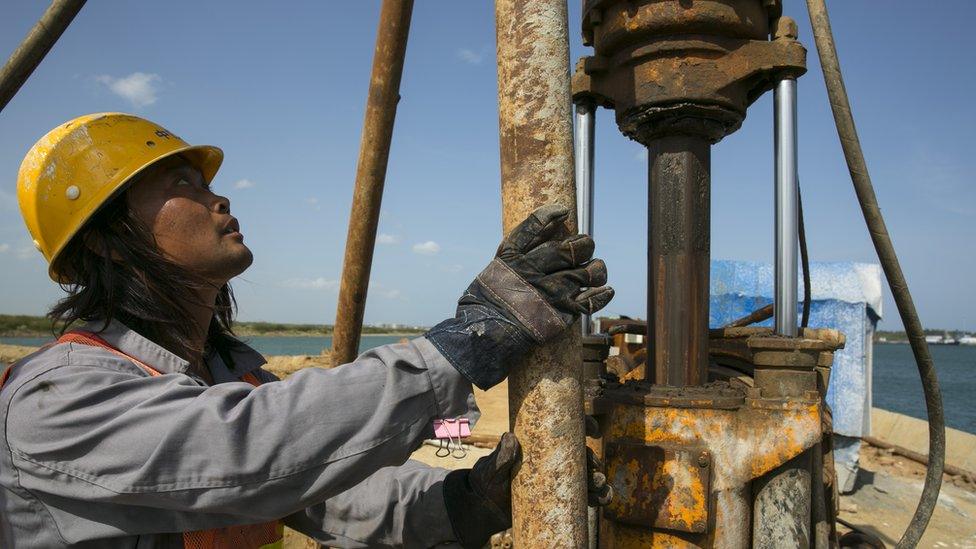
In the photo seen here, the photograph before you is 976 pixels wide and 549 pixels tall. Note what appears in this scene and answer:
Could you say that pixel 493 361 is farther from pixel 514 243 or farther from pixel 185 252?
pixel 185 252

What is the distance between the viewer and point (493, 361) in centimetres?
139

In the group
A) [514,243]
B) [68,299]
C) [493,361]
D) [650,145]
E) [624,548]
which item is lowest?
[624,548]

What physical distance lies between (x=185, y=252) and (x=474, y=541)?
1.14 m

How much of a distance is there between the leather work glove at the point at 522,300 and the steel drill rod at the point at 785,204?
879 mm

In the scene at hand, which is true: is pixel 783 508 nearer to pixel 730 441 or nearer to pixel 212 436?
pixel 730 441

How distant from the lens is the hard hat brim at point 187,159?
1.78 metres

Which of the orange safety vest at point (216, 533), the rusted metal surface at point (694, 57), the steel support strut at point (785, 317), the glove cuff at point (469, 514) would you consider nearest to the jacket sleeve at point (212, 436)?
the orange safety vest at point (216, 533)

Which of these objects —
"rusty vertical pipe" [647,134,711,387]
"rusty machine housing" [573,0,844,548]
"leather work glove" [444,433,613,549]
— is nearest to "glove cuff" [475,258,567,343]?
"leather work glove" [444,433,613,549]

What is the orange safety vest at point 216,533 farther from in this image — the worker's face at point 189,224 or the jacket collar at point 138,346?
the worker's face at point 189,224

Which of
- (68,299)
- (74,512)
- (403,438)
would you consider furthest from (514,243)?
(68,299)

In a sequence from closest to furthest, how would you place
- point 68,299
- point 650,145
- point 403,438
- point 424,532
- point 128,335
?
1. point 403,438
2. point 128,335
3. point 68,299
4. point 424,532
5. point 650,145

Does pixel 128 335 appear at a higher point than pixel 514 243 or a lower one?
lower

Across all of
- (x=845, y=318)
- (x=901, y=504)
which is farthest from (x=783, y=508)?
(x=901, y=504)

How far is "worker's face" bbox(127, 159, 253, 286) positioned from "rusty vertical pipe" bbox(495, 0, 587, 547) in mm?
897
